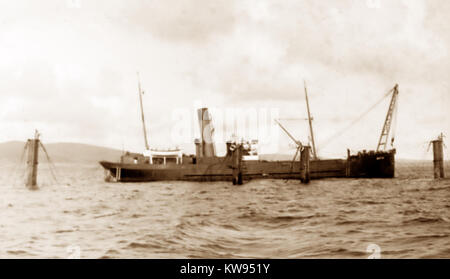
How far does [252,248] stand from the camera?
356 inches

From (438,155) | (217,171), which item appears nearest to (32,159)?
(217,171)

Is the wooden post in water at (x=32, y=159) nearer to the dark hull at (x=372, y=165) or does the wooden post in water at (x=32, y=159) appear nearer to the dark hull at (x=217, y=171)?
the dark hull at (x=217, y=171)

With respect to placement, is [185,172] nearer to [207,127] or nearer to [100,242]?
A: [207,127]

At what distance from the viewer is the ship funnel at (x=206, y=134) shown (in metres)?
47.9

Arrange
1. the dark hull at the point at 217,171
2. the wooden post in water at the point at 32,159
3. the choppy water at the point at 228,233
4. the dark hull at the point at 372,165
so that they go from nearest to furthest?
1. the choppy water at the point at 228,233
2. the wooden post in water at the point at 32,159
3. the dark hull at the point at 217,171
4. the dark hull at the point at 372,165

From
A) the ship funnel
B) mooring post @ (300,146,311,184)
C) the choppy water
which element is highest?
the ship funnel

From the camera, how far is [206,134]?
48812mm

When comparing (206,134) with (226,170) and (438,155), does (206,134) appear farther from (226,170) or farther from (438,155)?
(438,155)

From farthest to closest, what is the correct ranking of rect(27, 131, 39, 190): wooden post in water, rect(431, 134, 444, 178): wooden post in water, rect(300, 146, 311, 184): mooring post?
rect(431, 134, 444, 178): wooden post in water, rect(300, 146, 311, 184): mooring post, rect(27, 131, 39, 190): wooden post in water

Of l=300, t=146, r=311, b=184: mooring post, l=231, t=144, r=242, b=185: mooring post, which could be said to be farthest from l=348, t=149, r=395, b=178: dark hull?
l=231, t=144, r=242, b=185: mooring post

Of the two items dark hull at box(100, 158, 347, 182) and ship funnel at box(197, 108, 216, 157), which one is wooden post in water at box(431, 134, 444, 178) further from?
ship funnel at box(197, 108, 216, 157)

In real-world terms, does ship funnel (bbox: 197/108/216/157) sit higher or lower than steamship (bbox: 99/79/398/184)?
higher

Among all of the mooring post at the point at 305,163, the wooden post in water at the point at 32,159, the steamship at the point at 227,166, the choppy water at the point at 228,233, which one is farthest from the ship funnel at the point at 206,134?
the choppy water at the point at 228,233

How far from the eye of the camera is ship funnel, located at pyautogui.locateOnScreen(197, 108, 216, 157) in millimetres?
47938
